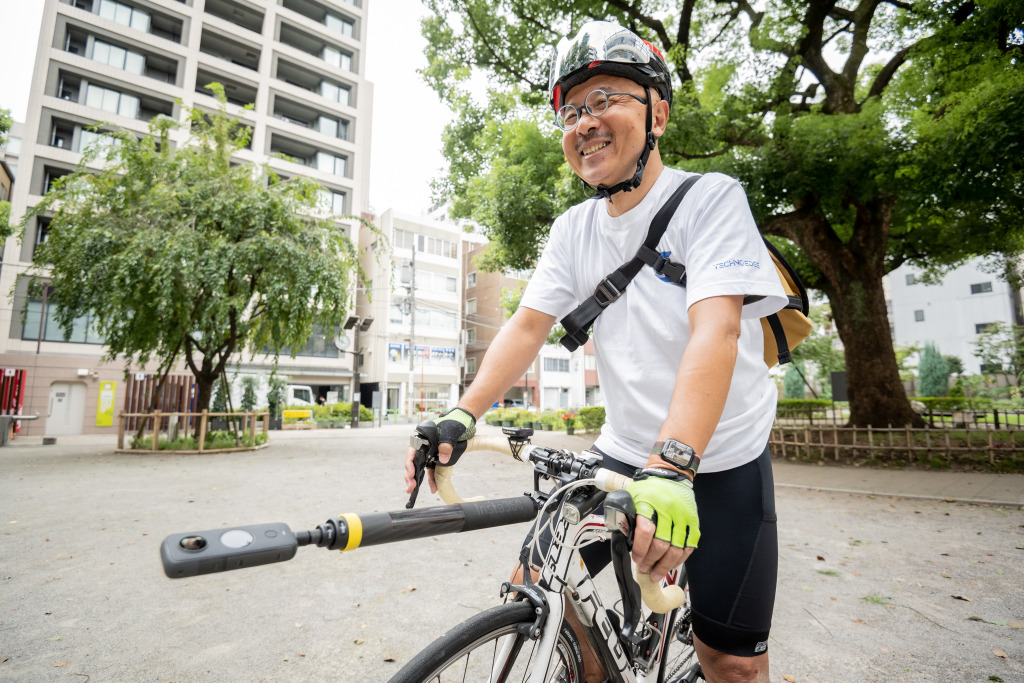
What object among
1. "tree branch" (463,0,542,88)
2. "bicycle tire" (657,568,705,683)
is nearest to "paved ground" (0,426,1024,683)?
"bicycle tire" (657,568,705,683)

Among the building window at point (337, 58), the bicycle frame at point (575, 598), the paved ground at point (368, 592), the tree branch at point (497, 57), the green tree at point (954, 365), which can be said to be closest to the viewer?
the bicycle frame at point (575, 598)

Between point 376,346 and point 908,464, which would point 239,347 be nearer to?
point 908,464

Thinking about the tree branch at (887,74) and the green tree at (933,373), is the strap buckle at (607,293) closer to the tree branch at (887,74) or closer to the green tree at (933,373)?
the tree branch at (887,74)

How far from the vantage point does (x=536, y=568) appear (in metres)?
1.42

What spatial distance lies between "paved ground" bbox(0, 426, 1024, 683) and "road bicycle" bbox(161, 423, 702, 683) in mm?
1736

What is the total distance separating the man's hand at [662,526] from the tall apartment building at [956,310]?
5179cm

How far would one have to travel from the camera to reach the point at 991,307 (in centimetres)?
4331

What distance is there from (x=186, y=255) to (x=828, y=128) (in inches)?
513

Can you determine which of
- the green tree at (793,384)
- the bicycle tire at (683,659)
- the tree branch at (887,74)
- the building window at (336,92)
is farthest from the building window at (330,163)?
the bicycle tire at (683,659)

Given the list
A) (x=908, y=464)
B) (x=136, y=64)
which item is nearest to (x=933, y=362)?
(x=908, y=464)

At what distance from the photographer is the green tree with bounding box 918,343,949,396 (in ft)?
111

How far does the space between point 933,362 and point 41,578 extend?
43.4 m

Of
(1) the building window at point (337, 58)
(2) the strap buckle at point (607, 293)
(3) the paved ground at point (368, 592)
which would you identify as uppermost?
(1) the building window at point (337, 58)

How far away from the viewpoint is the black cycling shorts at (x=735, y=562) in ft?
4.87
